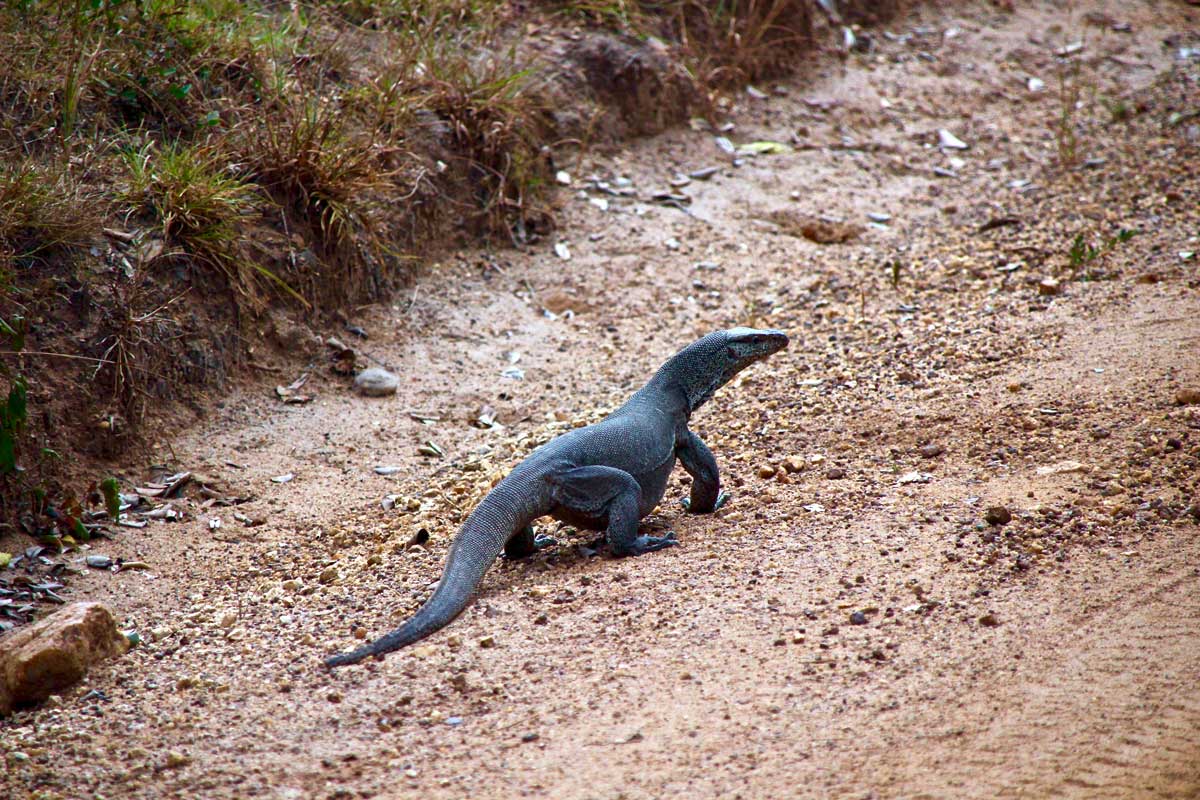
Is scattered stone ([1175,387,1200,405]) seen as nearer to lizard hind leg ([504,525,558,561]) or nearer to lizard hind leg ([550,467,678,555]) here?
lizard hind leg ([550,467,678,555])

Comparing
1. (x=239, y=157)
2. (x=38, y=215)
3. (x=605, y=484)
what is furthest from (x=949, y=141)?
(x=38, y=215)

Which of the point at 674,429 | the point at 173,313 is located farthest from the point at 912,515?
the point at 173,313

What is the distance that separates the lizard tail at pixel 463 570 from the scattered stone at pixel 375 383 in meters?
2.45

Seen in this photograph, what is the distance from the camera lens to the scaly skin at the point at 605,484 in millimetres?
4320

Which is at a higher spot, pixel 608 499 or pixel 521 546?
pixel 608 499

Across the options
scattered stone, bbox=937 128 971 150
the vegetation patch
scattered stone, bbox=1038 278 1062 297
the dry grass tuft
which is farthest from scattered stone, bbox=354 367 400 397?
scattered stone, bbox=937 128 971 150

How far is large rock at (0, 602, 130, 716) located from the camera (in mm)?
3895

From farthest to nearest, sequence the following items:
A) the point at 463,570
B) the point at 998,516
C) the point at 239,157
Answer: the point at 239,157 < the point at 998,516 < the point at 463,570

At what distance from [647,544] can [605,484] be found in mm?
339

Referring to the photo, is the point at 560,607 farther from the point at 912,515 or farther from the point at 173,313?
the point at 173,313

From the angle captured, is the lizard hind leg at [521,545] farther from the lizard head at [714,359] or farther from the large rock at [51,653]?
the large rock at [51,653]

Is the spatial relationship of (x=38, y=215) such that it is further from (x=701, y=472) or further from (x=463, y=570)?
(x=701, y=472)

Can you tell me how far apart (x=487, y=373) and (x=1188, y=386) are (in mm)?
4206

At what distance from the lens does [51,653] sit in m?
3.92
